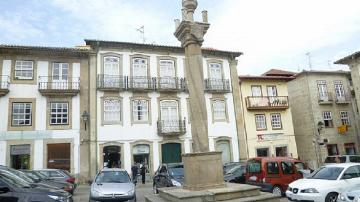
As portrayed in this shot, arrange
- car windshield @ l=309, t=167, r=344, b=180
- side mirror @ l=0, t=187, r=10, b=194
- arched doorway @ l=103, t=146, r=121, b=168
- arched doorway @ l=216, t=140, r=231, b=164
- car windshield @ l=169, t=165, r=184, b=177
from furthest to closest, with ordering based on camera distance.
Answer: arched doorway @ l=216, t=140, r=231, b=164 → arched doorway @ l=103, t=146, r=121, b=168 → car windshield @ l=169, t=165, r=184, b=177 → car windshield @ l=309, t=167, r=344, b=180 → side mirror @ l=0, t=187, r=10, b=194

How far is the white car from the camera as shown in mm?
10320

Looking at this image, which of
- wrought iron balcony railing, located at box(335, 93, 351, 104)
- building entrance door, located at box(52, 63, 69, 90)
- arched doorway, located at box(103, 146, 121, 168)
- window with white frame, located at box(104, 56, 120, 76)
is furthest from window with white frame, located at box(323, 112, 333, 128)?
building entrance door, located at box(52, 63, 69, 90)

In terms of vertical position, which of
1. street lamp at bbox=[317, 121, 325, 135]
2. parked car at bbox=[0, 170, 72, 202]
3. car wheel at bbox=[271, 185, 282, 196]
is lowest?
car wheel at bbox=[271, 185, 282, 196]

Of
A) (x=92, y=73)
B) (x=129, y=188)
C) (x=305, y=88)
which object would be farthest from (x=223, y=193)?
(x=305, y=88)

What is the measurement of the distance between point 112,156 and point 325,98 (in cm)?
2220

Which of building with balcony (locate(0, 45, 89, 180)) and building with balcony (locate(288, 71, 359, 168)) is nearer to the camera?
building with balcony (locate(0, 45, 89, 180))

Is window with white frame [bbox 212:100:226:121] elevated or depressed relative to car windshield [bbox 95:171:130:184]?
elevated

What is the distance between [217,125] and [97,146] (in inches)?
399

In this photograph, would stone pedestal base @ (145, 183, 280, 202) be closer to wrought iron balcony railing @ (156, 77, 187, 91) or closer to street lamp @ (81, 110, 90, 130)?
street lamp @ (81, 110, 90, 130)

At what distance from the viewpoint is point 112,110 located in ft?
81.6

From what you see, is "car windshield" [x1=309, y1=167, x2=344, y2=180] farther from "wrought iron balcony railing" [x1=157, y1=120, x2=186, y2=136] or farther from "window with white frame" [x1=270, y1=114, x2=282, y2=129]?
"window with white frame" [x1=270, y1=114, x2=282, y2=129]

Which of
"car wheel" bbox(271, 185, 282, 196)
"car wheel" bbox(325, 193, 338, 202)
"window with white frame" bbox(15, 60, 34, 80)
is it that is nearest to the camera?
"car wheel" bbox(325, 193, 338, 202)

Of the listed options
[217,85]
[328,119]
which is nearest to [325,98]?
[328,119]

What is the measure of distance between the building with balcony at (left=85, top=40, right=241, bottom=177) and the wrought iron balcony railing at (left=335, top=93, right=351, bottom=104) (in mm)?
12908
